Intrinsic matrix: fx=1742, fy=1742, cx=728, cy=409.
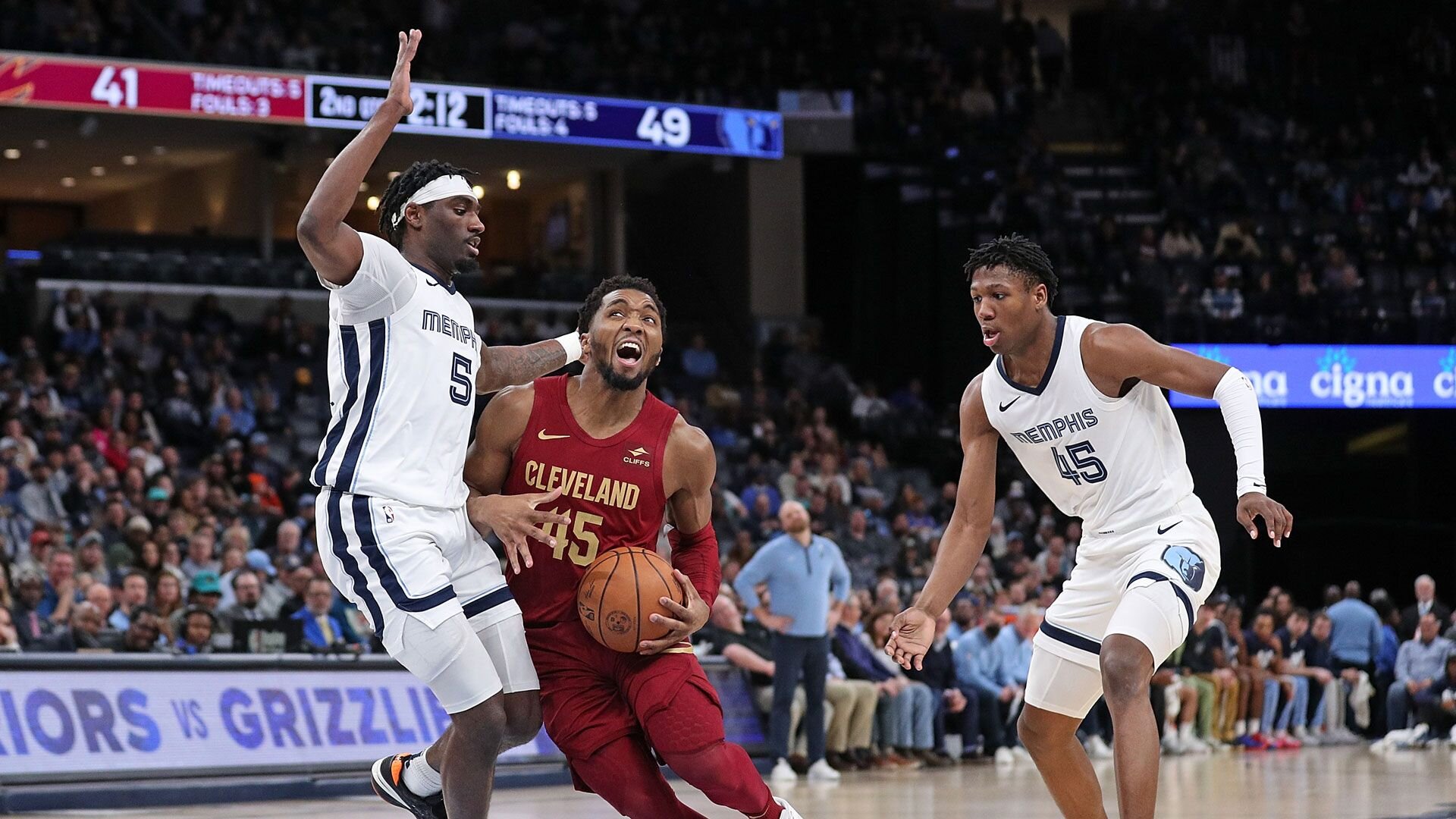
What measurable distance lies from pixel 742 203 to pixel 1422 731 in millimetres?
13656

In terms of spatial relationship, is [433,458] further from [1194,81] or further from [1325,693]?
[1194,81]

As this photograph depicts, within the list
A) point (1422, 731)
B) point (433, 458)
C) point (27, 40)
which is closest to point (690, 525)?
point (433, 458)

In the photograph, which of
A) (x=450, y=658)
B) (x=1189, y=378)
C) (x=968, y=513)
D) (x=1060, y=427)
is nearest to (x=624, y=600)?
(x=450, y=658)

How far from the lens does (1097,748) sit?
14.3m

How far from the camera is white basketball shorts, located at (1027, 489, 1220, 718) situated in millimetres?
5766

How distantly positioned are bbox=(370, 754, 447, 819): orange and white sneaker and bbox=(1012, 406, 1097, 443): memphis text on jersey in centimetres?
235

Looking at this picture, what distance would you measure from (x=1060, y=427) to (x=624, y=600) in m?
1.74

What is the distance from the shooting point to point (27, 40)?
63.7 feet

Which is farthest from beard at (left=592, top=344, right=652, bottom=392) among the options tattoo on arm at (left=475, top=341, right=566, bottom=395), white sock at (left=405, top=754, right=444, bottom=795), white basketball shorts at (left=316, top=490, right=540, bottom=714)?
white sock at (left=405, top=754, right=444, bottom=795)

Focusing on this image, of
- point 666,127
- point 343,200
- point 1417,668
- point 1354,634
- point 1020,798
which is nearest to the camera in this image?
point 343,200

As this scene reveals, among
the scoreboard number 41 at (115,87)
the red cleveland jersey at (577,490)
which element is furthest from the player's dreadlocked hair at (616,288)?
the scoreboard number 41 at (115,87)

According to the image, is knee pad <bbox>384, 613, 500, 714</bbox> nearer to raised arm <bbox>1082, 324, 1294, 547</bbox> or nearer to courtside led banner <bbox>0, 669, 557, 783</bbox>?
raised arm <bbox>1082, 324, 1294, 547</bbox>

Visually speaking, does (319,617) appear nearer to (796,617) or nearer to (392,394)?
(796,617)

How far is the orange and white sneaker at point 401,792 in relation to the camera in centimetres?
575
